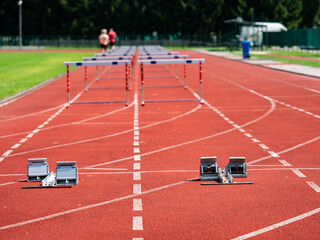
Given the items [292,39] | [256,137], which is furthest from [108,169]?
[292,39]

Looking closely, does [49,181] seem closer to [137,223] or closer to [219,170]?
[137,223]

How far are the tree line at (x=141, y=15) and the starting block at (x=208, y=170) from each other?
3669 inches

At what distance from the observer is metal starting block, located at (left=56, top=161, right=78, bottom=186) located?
8.36 m

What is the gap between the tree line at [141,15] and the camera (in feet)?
331

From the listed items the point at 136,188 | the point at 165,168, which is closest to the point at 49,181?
the point at 136,188

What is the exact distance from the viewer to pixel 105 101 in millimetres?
19984

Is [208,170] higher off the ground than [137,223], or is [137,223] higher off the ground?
[208,170]

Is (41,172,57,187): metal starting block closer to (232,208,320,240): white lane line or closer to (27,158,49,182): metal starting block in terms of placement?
(27,158,49,182): metal starting block

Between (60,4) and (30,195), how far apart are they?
321 feet

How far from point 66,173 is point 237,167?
235 cm

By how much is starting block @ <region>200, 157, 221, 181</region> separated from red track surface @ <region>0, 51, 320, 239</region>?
0.80 ft

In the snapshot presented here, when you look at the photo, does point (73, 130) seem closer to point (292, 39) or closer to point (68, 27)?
point (292, 39)

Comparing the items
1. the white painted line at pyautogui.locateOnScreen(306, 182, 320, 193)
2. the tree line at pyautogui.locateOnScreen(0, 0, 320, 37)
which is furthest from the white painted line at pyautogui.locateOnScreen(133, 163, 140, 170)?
the tree line at pyautogui.locateOnScreen(0, 0, 320, 37)

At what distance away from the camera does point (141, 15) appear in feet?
339
